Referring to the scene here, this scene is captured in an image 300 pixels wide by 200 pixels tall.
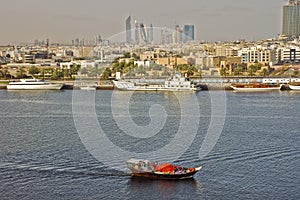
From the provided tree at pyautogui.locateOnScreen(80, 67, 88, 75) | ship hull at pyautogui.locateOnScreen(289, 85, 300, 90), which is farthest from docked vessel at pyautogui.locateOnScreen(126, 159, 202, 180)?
tree at pyautogui.locateOnScreen(80, 67, 88, 75)

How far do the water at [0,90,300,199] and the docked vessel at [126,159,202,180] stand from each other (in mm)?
57

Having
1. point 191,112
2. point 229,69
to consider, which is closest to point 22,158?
point 191,112

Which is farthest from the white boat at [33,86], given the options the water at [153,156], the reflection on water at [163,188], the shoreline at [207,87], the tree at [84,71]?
the reflection on water at [163,188]

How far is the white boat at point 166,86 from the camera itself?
12969 millimetres

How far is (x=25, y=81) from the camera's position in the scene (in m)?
14.1

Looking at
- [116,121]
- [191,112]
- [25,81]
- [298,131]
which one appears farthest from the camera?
[25,81]

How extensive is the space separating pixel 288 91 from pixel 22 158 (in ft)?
29.3

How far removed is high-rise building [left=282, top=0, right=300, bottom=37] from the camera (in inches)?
1625

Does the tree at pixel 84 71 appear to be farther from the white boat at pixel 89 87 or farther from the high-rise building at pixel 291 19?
the high-rise building at pixel 291 19

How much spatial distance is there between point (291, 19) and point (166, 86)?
30.6 metres

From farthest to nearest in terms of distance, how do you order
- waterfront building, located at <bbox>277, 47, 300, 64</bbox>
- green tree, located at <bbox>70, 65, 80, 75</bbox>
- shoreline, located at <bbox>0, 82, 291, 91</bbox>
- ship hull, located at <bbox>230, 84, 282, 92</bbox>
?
waterfront building, located at <bbox>277, 47, 300, 64</bbox>, green tree, located at <bbox>70, 65, 80, 75</bbox>, shoreline, located at <bbox>0, 82, 291, 91</bbox>, ship hull, located at <bbox>230, 84, 282, 92</bbox>

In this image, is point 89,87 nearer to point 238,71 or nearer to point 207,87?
point 207,87

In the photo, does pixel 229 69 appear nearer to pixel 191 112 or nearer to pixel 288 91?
pixel 288 91

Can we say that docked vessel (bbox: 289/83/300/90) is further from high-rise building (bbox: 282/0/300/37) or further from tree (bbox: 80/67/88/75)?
high-rise building (bbox: 282/0/300/37)
